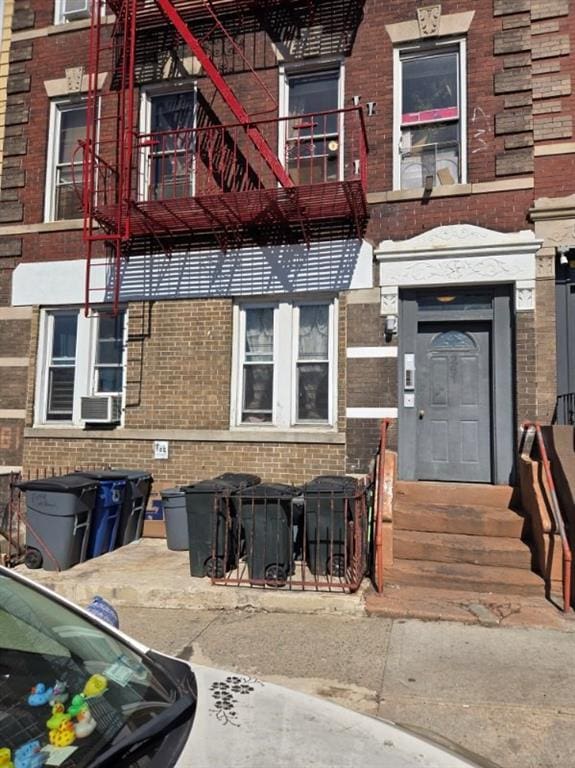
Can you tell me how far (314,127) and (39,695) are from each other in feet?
27.0

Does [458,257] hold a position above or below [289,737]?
above

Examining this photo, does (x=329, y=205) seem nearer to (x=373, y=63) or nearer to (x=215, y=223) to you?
(x=215, y=223)

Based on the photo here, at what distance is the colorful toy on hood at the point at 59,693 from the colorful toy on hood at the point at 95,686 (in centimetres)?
7

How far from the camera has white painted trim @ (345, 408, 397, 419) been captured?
8242mm

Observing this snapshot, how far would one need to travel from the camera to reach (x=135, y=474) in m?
8.51

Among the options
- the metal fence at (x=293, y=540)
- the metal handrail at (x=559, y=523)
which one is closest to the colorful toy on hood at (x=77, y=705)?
the metal fence at (x=293, y=540)

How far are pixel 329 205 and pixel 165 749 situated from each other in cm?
733

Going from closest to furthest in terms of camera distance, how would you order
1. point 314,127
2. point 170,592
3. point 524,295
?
point 170,592
point 524,295
point 314,127

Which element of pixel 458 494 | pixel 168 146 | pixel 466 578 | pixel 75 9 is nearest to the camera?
pixel 466 578

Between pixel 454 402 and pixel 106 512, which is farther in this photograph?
pixel 454 402

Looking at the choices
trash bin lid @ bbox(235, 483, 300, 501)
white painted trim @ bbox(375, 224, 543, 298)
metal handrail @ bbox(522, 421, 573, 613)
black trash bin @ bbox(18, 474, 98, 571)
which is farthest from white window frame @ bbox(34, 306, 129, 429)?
metal handrail @ bbox(522, 421, 573, 613)

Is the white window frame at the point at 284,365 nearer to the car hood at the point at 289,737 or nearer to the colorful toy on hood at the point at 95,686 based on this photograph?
the car hood at the point at 289,737

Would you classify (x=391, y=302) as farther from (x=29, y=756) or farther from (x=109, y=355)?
(x=29, y=756)

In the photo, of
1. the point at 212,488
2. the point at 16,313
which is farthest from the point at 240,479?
the point at 16,313
